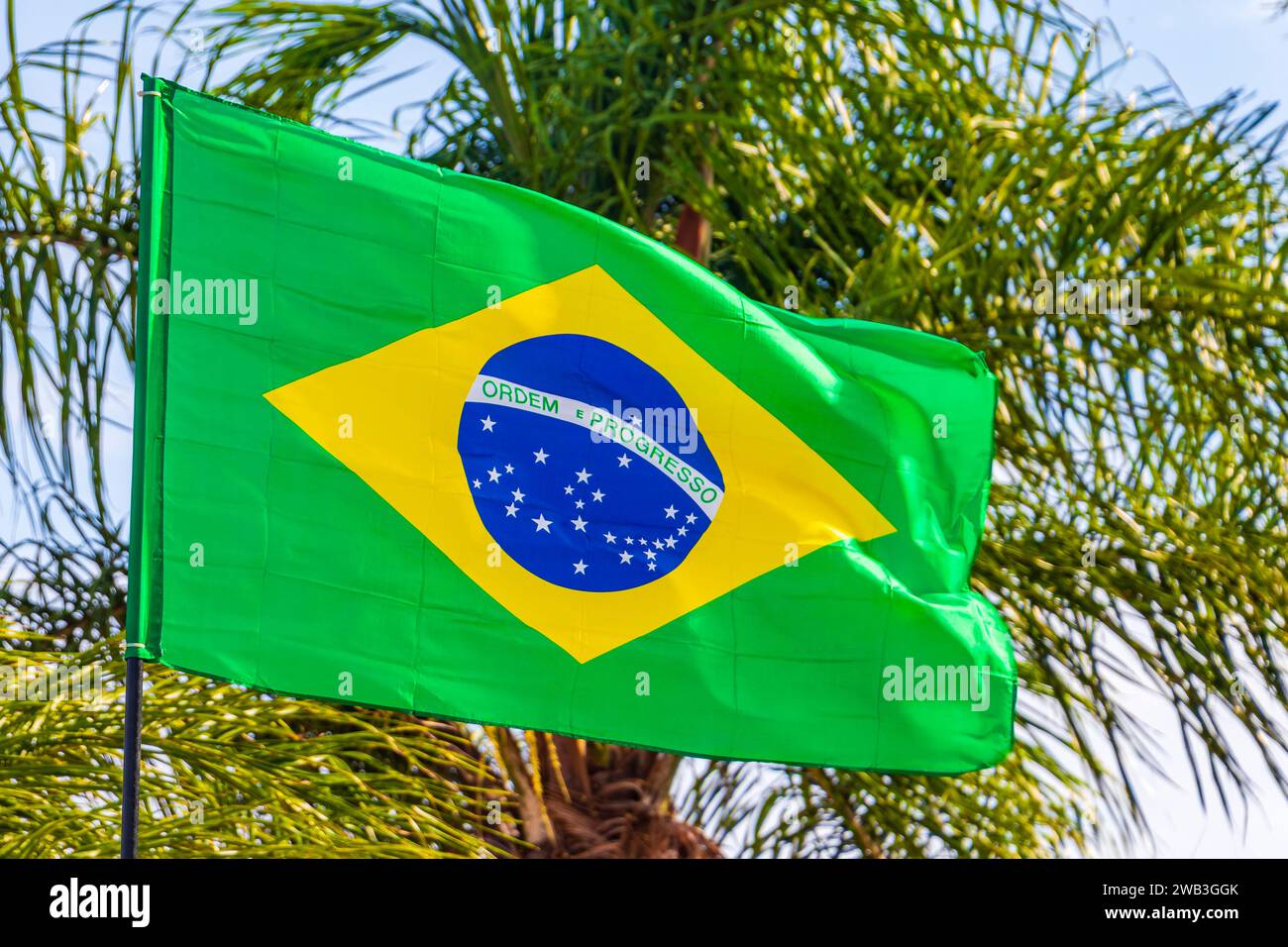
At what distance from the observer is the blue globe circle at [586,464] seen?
3646 millimetres

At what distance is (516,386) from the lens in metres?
3.70

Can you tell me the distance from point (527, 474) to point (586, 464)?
15cm

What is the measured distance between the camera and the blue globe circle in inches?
144

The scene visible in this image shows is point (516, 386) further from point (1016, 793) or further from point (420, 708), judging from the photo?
point (1016, 793)

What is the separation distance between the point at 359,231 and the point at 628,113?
224 cm
